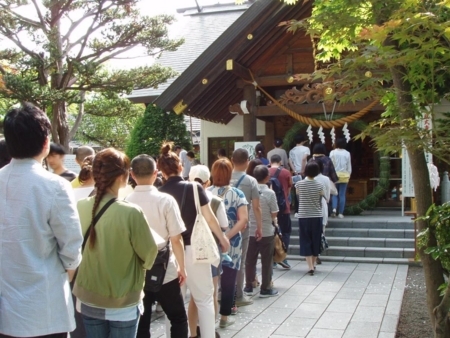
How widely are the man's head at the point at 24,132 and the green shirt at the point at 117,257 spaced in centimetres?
68

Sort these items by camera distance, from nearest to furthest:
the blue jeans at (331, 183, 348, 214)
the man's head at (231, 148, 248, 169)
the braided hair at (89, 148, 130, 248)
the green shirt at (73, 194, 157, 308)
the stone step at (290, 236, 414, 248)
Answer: the green shirt at (73, 194, 157, 308), the braided hair at (89, 148, 130, 248), the man's head at (231, 148, 248, 169), the stone step at (290, 236, 414, 248), the blue jeans at (331, 183, 348, 214)

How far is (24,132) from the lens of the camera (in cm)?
259

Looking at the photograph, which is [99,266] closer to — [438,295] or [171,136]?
[438,295]

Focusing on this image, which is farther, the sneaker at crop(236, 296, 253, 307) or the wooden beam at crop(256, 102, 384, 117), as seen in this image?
the wooden beam at crop(256, 102, 384, 117)

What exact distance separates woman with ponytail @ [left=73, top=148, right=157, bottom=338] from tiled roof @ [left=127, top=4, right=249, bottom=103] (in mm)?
15470

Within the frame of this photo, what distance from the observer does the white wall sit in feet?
49.5

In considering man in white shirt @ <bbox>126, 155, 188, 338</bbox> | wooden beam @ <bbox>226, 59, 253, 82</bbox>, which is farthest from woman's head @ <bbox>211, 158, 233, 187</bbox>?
wooden beam @ <bbox>226, 59, 253, 82</bbox>

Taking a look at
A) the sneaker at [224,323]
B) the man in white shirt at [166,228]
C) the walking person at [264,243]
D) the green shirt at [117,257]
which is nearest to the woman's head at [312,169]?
the walking person at [264,243]

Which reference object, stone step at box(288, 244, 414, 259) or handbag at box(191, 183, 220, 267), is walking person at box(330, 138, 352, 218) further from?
handbag at box(191, 183, 220, 267)

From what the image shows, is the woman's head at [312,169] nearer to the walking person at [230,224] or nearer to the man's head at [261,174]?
the man's head at [261,174]

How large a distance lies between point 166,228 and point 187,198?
618mm

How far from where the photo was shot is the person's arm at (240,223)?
5.46 meters

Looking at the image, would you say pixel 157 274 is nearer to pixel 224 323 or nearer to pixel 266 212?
pixel 224 323

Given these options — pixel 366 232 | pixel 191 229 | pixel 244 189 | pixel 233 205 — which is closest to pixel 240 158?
pixel 244 189
